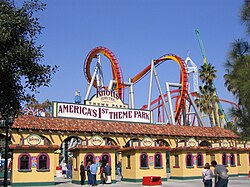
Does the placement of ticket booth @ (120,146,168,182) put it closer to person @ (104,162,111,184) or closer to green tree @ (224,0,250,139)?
person @ (104,162,111,184)

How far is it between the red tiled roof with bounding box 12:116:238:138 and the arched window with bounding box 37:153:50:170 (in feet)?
19.0

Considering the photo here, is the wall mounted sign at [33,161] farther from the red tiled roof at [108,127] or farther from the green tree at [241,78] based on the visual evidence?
the green tree at [241,78]

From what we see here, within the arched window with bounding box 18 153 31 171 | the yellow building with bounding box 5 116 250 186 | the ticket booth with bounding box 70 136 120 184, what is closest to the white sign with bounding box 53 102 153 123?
the yellow building with bounding box 5 116 250 186

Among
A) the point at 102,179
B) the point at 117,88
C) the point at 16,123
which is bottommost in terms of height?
the point at 102,179

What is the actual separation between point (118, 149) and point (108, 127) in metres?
6.87

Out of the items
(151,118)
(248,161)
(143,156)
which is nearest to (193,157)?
(143,156)

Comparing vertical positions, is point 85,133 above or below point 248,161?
above

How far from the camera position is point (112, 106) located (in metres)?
38.3

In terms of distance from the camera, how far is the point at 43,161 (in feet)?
84.4

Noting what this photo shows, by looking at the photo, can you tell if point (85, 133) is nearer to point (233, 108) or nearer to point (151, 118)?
point (151, 118)

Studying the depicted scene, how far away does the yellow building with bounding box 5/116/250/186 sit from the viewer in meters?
25.4

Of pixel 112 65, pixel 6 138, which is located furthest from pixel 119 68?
pixel 6 138

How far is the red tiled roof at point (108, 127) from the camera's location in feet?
105

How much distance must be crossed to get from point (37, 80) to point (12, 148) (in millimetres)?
11431
